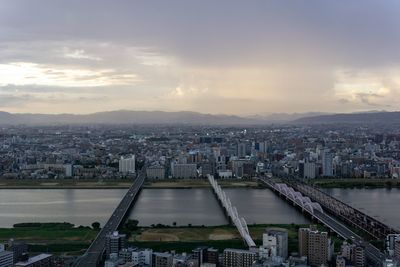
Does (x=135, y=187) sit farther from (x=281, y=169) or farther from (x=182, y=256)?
(x=182, y=256)

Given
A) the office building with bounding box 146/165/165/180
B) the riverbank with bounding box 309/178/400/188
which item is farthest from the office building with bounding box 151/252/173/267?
the office building with bounding box 146/165/165/180

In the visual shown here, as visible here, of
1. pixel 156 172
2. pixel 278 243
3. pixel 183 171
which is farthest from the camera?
pixel 183 171

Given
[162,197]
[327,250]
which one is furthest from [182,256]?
[162,197]

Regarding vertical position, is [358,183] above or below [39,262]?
below

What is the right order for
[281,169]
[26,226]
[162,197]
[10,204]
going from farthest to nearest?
[281,169] → [162,197] → [10,204] → [26,226]

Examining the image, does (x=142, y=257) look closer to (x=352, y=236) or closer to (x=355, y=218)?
(x=352, y=236)

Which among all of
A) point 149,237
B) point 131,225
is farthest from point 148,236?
point 131,225

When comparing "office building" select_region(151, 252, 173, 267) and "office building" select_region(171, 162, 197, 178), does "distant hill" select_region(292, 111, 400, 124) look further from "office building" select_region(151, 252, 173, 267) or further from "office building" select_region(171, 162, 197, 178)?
"office building" select_region(151, 252, 173, 267)
